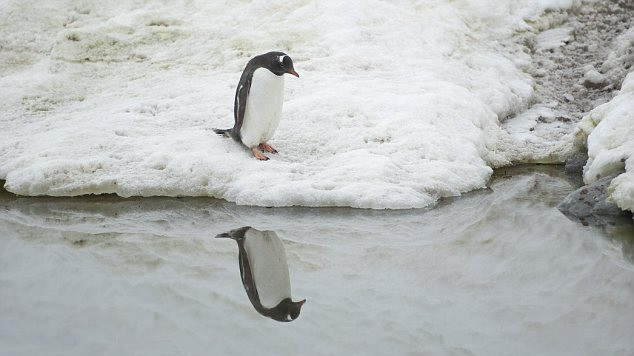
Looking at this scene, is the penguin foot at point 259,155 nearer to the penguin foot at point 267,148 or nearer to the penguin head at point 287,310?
the penguin foot at point 267,148

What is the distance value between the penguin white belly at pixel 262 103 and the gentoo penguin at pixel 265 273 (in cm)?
124

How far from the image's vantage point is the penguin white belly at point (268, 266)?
4.54m

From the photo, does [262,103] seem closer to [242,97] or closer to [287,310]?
[242,97]

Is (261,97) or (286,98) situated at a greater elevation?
(261,97)

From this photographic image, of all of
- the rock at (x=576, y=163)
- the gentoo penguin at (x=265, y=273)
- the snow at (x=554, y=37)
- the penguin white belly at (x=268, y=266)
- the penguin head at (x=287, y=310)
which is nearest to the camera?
the penguin head at (x=287, y=310)

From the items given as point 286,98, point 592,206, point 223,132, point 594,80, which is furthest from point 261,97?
point 594,80

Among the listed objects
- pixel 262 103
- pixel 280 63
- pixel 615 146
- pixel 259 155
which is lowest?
pixel 259 155

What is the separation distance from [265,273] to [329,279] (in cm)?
43

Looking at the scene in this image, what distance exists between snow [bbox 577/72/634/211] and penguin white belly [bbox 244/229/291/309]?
2.45 metres

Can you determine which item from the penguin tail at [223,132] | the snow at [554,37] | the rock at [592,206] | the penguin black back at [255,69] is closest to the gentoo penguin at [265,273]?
the penguin black back at [255,69]

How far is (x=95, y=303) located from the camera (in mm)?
4465

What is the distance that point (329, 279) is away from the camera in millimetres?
4750

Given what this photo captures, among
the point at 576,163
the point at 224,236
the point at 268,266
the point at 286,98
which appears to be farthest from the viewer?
the point at 286,98

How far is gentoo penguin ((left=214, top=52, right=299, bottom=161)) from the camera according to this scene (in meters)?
6.54
